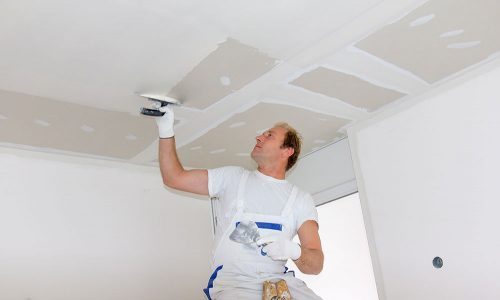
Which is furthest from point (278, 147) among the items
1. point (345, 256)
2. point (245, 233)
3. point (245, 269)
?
point (345, 256)

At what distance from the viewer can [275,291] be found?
2.02m

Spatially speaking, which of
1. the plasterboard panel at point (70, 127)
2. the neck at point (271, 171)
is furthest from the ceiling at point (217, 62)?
the neck at point (271, 171)

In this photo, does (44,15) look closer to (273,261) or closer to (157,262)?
(273,261)

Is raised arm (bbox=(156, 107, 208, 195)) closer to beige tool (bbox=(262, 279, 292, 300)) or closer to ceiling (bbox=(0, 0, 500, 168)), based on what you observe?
ceiling (bbox=(0, 0, 500, 168))

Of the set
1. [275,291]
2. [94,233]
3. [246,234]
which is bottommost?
[275,291]

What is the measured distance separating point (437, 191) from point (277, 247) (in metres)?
1.36

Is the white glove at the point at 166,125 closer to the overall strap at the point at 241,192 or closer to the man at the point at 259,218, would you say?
the man at the point at 259,218

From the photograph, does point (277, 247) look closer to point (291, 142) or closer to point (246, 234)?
point (246, 234)

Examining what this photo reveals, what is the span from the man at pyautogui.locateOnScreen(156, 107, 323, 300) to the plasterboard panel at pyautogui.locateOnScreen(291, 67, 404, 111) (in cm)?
42

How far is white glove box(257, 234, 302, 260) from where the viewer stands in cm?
206

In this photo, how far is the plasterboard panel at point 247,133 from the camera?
3.24m

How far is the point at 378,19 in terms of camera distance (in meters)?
2.34

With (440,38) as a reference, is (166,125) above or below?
below

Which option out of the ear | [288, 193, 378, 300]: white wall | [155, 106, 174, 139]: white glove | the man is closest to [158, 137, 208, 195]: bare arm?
the man
